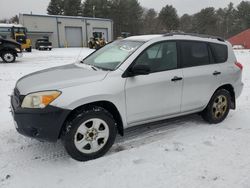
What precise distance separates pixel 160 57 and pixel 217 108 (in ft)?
5.48

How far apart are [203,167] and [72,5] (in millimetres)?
61873

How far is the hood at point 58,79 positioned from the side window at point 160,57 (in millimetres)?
726

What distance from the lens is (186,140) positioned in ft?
13.7

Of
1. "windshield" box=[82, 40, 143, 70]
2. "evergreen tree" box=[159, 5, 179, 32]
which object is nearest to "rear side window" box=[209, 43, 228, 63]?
"windshield" box=[82, 40, 143, 70]

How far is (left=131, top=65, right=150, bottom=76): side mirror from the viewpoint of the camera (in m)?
3.64

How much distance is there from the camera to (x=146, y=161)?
3.53 m

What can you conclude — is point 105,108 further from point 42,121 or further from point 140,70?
point 42,121

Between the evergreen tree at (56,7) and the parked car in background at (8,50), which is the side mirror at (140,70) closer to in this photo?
the parked car in background at (8,50)

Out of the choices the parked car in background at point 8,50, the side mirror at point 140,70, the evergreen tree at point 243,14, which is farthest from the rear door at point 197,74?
the evergreen tree at point 243,14

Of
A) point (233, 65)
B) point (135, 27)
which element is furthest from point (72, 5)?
point (233, 65)

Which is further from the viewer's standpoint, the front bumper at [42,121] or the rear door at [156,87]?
the rear door at [156,87]

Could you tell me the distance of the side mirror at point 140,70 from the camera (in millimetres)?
3645

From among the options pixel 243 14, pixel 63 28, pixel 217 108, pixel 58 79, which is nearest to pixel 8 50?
pixel 58 79

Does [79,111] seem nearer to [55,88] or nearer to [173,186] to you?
[55,88]
